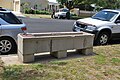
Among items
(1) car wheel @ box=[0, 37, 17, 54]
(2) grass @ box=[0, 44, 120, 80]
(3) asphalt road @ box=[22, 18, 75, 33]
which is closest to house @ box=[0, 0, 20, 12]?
(3) asphalt road @ box=[22, 18, 75, 33]

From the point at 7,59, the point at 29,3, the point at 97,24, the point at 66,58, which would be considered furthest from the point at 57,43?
the point at 29,3

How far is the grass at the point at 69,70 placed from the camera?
17.7ft

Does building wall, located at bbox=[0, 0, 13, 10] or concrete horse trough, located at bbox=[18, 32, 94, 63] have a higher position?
building wall, located at bbox=[0, 0, 13, 10]

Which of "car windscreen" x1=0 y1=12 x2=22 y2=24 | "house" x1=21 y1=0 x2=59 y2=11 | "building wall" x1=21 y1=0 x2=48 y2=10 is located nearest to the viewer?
"car windscreen" x1=0 y1=12 x2=22 y2=24

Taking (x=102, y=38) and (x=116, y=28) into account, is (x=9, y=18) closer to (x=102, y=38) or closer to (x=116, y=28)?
(x=102, y=38)

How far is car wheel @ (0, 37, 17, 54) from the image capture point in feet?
25.7

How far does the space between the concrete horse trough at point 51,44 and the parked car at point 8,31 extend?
1089mm

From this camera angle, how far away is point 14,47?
322 inches

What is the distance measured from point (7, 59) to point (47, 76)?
1910 mm

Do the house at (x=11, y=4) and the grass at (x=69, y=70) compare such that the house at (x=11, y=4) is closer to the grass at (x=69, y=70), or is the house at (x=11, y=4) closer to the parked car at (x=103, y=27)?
the parked car at (x=103, y=27)

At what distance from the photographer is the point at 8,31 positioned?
7891 millimetres

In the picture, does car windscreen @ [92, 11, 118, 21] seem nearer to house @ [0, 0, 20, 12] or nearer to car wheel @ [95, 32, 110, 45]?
car wheel @ [95, 32, 110, 45]

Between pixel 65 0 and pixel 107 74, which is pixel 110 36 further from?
pixel 65 0

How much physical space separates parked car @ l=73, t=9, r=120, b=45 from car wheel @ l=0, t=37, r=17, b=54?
3.81m
